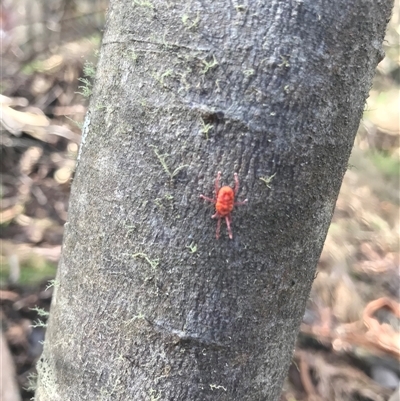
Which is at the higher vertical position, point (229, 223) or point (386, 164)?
point (386, 164)

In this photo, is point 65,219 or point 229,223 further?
point 65,219

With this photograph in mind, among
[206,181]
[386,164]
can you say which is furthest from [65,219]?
[386,164]

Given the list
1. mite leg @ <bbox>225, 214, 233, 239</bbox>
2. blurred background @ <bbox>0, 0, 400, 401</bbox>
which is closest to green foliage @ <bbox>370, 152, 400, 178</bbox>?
blurred background @ <bbox>0, 0, 400, 401</bbox>

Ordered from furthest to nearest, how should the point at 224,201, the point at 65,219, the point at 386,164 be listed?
the point at 386,164, the point at 65,219, the point at 224,201

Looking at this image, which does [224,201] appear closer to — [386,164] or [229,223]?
[229,223]

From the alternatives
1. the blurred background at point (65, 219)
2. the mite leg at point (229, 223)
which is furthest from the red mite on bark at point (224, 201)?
the blurred background at point (65, 219)

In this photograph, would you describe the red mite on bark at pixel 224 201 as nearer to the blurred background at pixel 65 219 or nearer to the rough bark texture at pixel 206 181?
the rough bark texture at pixel 206 181
